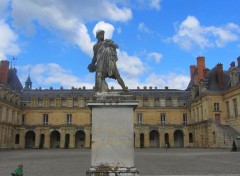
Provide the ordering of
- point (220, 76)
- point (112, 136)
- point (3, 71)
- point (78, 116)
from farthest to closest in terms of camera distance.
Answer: point (78, 116) → point (3, 71) → point (220, 76) → point (112, 136)

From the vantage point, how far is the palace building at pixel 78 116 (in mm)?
54219

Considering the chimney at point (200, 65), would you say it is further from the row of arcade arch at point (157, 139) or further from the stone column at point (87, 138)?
the stone column at point (87, 138)

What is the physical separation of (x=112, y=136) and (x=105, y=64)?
1944 mm

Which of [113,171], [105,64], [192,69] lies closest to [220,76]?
[192,69]

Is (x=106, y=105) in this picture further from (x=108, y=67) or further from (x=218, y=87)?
(x=218, y=87)

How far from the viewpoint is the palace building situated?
54219 millimetres

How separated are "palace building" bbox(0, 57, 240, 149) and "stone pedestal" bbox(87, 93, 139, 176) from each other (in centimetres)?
4424

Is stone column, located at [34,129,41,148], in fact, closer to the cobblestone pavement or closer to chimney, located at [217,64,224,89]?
chimney, located at [217,64,224,89]

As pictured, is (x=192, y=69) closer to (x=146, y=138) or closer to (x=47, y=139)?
(x=146, y=138)

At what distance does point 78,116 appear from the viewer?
204 feet

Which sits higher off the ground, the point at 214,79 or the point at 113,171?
the point at 214,79

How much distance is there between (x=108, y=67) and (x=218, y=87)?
142ft

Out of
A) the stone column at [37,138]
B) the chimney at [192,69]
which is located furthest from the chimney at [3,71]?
the chimney at [192,69]

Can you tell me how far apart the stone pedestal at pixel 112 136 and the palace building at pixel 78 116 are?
44.2 meters
